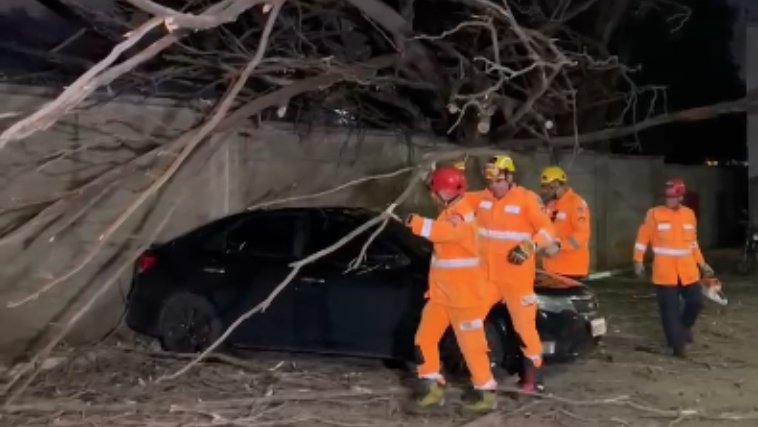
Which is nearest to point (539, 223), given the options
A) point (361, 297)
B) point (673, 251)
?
point (361, 297)

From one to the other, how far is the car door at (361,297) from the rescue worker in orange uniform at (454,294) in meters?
1.06

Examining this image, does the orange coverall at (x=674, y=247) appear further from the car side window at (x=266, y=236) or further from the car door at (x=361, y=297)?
the car side window at (x=266, y=236)

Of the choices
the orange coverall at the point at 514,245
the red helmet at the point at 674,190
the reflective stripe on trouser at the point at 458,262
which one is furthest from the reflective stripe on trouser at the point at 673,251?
the reflective stripe on trouser at the point at 458,262

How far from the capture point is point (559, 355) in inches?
330

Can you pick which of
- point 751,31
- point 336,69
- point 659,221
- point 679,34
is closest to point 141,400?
point 336,69

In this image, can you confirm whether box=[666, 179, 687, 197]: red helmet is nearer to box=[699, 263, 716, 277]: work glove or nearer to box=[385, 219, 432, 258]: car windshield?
box=[699, 263, 716, 277]: work glove

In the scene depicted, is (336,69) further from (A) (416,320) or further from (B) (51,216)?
(B) (51,216)

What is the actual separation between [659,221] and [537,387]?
108 inches

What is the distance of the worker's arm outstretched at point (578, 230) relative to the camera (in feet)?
31.9

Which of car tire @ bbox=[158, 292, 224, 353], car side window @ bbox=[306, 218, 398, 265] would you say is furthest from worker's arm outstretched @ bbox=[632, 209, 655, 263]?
car tire @ bbox=[158, 292, 224, 353]

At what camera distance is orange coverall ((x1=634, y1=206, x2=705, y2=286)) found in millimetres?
9844

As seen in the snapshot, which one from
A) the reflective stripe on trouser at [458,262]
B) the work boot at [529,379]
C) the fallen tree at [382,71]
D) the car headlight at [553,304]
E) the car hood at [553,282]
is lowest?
the work boot at [529,379]

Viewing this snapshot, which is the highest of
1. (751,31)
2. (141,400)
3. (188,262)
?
(751,31)

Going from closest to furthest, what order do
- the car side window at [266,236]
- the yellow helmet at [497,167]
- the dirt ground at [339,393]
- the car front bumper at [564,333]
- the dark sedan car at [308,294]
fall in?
the dirt ground at [339,393] → the yellow helmet at [497,167] → the car front bumper at [564,333] → the dark sedan car at [308,294] → the car side window at [266,236]
